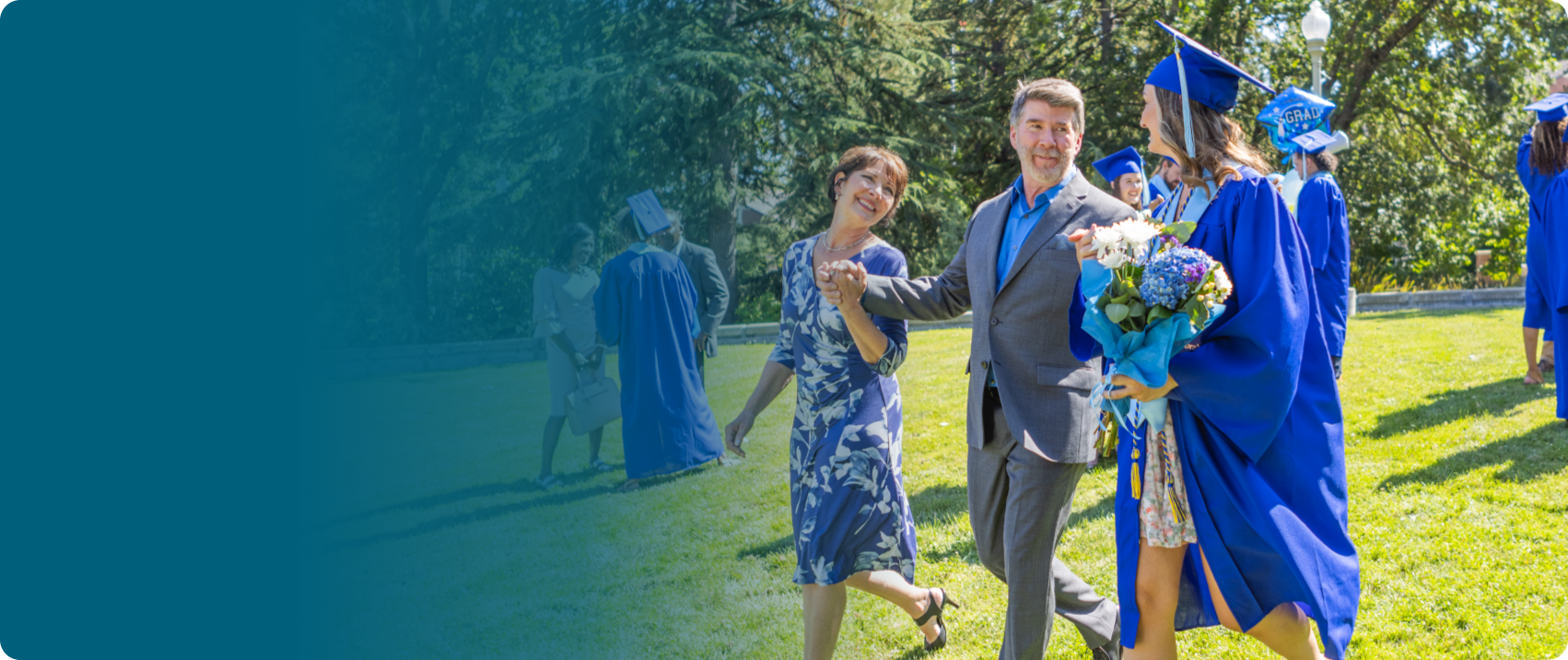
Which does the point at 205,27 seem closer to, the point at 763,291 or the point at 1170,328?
the point at 1170,328

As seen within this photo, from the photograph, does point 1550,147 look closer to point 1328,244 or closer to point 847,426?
point 1328,244

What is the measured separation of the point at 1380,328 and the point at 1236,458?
1229 centimetres

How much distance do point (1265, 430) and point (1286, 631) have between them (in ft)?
1.66

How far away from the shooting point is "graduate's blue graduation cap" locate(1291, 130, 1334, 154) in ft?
17.1

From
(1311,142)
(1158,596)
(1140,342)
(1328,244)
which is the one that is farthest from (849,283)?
(1311,142)

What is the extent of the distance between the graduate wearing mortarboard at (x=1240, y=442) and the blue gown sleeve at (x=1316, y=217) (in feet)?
8.74

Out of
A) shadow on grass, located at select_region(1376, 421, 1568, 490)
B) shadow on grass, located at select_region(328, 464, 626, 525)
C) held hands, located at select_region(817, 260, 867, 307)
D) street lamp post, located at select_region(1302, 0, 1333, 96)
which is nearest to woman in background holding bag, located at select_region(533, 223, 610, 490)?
shadow on grass, located at select_region(328, 464, 626, 525)

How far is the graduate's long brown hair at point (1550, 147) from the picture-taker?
A: 18.1ft

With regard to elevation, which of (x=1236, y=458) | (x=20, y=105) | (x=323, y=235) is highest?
(x=20, y=105)

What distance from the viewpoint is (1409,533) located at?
433 cm

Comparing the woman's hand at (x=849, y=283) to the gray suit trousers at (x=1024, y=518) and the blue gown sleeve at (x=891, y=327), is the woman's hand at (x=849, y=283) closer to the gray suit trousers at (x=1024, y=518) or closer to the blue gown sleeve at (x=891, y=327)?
the blue gown sleeve at (x=891, y=327)

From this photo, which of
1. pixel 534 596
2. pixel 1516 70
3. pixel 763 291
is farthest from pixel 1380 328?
pixel 534 596

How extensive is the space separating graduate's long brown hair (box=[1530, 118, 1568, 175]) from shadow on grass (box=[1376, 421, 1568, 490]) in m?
1.56
